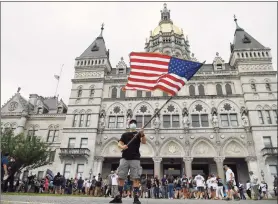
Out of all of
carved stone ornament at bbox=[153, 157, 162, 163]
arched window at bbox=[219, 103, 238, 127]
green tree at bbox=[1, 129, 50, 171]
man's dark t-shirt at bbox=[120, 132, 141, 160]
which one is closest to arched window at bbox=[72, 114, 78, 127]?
green tree at bbox=[1, 129, 50, 171]

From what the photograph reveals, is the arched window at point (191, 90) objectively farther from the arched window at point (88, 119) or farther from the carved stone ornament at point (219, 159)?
the arched window at point (88, 119)

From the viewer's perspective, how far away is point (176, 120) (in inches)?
1287

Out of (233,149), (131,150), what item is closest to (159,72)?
(131,150)

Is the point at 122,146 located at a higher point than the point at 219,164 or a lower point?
lower

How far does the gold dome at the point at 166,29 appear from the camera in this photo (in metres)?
50.4

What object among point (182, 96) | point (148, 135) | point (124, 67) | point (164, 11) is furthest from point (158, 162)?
point (164, 11)

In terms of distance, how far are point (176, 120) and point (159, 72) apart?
73.8ft

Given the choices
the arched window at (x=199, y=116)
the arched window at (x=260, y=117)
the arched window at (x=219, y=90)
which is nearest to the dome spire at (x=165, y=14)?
the arched window at (x=219, y=90)

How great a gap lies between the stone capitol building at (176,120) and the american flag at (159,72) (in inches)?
825

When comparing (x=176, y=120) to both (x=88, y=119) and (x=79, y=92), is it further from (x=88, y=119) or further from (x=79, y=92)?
(x=79, y=92)

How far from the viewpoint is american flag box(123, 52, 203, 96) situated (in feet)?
34.4

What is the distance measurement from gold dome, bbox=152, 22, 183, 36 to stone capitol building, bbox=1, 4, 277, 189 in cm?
1480

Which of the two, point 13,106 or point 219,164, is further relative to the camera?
point 13,106

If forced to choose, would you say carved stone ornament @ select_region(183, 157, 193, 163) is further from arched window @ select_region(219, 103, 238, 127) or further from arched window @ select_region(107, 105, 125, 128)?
arched window @ select_region(107, 105, 125, 128)
